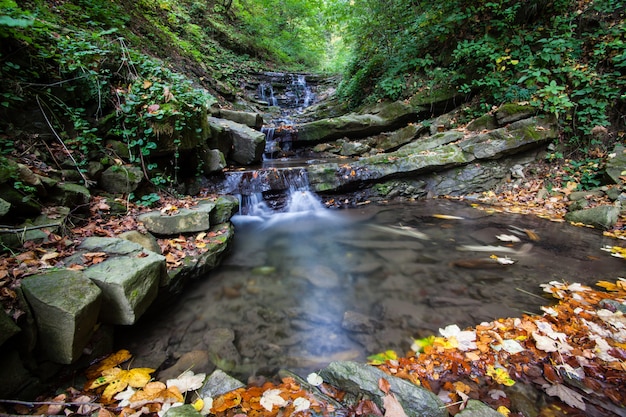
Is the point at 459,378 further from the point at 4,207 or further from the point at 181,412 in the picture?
the point at 4,207

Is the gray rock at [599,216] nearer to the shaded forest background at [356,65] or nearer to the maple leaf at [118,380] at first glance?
the shaded forest background at [356,65]

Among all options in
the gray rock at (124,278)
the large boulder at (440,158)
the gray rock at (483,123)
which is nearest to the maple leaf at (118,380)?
the gray rock at (124,278)

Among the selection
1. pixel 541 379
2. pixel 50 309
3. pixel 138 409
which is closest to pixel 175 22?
pixel 50 309

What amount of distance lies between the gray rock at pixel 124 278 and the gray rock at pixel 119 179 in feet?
4.06

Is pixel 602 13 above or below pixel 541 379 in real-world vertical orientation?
above

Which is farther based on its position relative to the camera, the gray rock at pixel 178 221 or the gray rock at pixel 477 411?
the gray rock at pixel 178 221

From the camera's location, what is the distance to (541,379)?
1.83m

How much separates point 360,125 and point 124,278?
24.6 ft

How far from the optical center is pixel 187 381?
197 centimetres

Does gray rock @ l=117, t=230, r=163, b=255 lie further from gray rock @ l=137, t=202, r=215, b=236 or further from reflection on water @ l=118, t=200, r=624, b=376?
reflection on water @ l=118, t=200, r=624, b=376

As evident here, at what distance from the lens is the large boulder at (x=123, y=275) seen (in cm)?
211

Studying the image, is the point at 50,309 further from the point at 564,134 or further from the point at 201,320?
the point at 564,134

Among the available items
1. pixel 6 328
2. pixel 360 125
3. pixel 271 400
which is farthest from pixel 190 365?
pixel 360 125

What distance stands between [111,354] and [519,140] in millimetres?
7983
